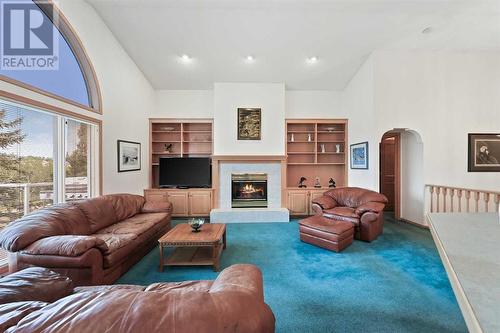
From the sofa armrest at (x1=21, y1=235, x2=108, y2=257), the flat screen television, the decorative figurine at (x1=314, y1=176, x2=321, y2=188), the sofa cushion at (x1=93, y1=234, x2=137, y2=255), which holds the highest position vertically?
the flat screen television

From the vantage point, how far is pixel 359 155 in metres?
5.04

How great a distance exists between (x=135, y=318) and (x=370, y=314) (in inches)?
84.3

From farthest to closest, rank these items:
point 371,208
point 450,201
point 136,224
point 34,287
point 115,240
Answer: point 450,201 < point 371,208 < point 136,224 < point 115,240 < point 34,287

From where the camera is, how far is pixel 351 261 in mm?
2986

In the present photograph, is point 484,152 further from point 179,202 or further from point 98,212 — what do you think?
point 98,212

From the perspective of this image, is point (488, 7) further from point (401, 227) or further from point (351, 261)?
point (351, 261)

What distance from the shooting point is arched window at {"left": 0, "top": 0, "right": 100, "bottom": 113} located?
2598 millimetres

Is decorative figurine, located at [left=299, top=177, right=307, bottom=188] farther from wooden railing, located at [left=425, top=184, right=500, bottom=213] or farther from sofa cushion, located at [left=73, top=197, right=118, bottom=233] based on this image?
sofa cushion, located at [left=73, top=197, right=118, bottom=233]

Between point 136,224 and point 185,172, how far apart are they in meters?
2.35

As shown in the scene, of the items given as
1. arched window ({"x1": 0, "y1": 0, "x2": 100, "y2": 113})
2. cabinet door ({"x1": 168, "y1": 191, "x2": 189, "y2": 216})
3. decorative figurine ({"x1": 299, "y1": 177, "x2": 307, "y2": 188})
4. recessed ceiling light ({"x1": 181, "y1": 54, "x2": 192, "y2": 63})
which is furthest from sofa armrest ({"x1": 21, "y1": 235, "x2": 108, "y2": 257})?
decorative figurine ({"x1": 299, "y1": 177, "x2": 307, "y2": 188})

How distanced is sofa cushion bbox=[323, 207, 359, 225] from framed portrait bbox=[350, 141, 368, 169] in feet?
4.15

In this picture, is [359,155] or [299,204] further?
[299,204]

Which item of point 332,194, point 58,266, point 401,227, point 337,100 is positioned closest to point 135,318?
point 58,266

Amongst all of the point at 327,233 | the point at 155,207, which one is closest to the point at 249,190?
the point at 155,207
